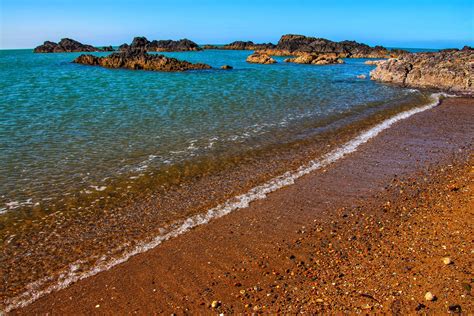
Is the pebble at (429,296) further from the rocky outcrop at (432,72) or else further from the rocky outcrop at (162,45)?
the rocky outcrop at (162,45)

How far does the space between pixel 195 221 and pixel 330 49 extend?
374 feet

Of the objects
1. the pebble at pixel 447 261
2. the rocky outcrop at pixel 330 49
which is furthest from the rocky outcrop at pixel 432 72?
the rocky outcrop at pixel 330 49

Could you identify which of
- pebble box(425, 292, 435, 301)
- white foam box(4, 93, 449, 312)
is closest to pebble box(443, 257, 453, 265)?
pebble box(425, 292, 435, 301)

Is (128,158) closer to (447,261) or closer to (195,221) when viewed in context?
(195,221)

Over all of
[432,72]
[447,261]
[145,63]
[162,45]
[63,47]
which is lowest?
[447,261]

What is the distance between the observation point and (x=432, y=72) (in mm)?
38312

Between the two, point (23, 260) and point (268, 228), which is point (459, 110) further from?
point (23, 260)

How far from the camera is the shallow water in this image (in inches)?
322

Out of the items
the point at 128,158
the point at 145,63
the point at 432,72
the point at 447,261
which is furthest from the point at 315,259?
the point at 145,63

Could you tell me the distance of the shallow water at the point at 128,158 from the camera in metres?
8.17

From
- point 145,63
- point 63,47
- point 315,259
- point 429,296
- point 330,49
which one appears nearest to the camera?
point 429,296

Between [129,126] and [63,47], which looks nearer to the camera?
[129,126]

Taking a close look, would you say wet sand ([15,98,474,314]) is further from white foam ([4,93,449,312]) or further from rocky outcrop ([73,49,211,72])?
rocky outcrop ([73,49,211,72])

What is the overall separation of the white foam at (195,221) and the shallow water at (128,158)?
A: 0.56 feet
